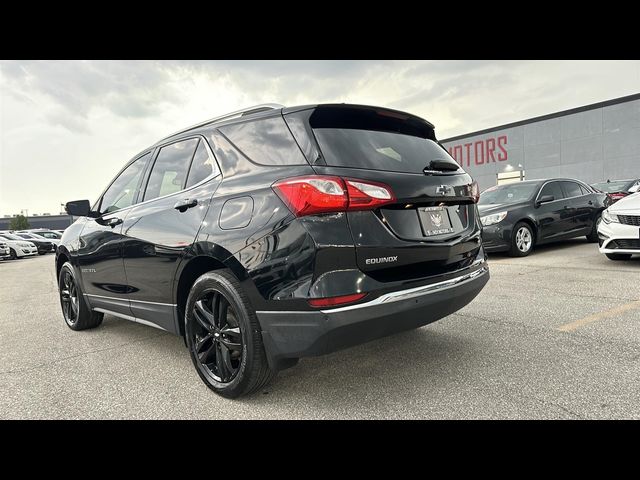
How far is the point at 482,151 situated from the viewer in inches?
1215

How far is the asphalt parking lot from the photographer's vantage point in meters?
2.37

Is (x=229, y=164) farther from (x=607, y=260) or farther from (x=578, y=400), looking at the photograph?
(x=607, y=260)

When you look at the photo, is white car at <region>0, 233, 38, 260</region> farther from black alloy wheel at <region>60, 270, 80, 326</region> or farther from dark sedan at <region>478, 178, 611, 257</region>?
dark sedan at <region>478, 178, 611, 257</region>

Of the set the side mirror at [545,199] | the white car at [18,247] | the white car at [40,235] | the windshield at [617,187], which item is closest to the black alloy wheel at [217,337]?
the side mirror at [545,199]

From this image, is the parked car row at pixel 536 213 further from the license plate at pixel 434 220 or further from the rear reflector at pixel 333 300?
the rear reflector at pixel 333 300

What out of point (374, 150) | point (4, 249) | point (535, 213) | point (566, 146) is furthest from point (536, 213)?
point (4, 249)

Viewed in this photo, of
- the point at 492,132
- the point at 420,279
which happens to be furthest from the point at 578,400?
the point at 492,132

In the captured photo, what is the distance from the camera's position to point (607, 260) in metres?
6.83

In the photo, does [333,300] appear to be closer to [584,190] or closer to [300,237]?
[300,237]

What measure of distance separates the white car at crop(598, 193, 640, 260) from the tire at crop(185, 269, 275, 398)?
6018 millimetres

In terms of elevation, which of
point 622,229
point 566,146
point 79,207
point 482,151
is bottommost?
point 622,229

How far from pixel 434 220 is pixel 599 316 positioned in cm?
238

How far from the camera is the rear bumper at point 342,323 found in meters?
2.11
